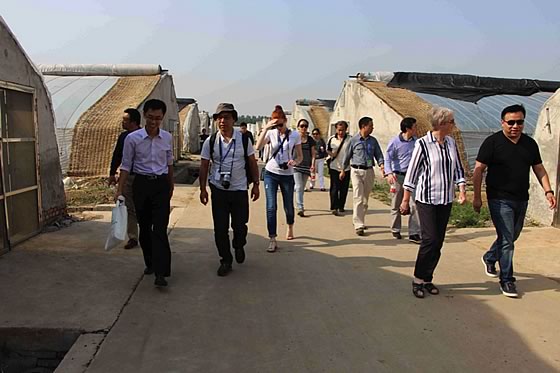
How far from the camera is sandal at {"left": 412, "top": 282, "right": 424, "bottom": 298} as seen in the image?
4.63m

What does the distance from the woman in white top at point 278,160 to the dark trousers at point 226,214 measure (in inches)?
33.8

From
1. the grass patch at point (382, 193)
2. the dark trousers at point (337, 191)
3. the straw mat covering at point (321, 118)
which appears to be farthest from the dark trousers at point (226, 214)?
the straw mat covering at point (321, 118)

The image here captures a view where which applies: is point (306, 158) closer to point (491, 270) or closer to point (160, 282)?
point (491, 270)

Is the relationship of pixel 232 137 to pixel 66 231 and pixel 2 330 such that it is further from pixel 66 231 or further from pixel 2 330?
pixel 66 231

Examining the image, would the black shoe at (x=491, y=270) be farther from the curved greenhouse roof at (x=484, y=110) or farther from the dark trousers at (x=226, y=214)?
the curved greenhouse roof at (x=484, y=110)

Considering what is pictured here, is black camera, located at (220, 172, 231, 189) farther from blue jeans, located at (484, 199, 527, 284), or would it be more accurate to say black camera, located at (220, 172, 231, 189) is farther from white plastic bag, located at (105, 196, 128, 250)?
blue jeans, located at (484, 199, 527, 284)

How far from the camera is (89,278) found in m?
4.94

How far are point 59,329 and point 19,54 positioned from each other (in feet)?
13.2

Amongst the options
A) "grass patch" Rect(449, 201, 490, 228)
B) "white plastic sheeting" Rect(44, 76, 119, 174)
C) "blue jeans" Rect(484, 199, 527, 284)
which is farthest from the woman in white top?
"white plastic sheeting" Rect(44, 76, 119, 174)

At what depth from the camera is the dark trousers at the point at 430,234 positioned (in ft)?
15.2

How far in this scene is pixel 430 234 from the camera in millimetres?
4621

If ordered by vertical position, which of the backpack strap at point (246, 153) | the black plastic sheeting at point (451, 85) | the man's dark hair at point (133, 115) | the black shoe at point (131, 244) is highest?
the black plastic sheeting at point (451, 85)

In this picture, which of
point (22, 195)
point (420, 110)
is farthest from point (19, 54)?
point (420, 110)

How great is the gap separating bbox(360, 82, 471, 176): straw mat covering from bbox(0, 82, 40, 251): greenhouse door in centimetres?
1033
